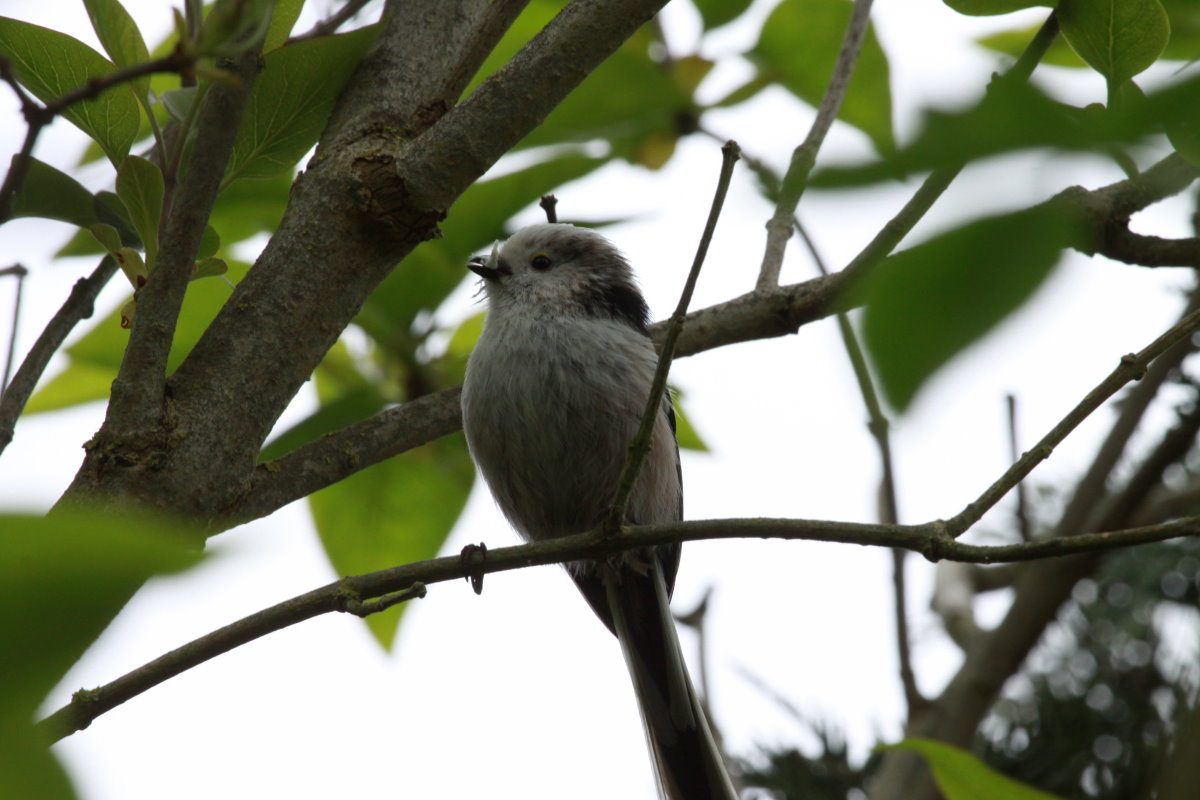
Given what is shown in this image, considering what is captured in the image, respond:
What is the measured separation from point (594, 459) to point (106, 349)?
1.27 metres

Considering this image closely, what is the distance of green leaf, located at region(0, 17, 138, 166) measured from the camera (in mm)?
1549

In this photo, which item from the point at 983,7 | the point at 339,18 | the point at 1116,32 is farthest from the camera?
the point at 339,18

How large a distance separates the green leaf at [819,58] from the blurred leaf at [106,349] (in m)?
1.27

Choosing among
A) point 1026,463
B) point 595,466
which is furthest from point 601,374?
point 1026,463

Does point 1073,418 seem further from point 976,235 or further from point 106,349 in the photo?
point 106,349

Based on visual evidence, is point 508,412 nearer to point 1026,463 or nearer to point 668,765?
point 668,765

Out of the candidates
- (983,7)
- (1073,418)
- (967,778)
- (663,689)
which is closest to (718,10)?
(983,7)

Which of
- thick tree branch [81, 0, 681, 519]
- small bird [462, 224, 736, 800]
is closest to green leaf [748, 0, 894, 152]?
thick tree branch [81, 0, 681, 519]

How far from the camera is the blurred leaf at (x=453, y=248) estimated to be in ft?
8.05

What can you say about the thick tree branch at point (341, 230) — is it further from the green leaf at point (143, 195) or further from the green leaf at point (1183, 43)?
the green leaf at point (1183, 43)

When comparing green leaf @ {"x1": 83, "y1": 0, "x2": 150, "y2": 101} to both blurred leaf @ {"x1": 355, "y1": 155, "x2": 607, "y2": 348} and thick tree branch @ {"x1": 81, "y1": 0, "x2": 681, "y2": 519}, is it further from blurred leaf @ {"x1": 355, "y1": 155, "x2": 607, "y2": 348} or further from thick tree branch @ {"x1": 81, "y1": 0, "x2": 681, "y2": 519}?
blurred leaf @ {"x1": 355, "y1": 155, "x2": 607, "y2": 348}

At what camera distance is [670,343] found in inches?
63.8

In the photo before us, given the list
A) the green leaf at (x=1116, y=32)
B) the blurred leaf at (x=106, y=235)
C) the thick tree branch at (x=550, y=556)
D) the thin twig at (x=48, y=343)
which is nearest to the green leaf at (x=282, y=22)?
the blurred leaf at (x=106, y=235)

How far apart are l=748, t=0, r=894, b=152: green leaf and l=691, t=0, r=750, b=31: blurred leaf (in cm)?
7
